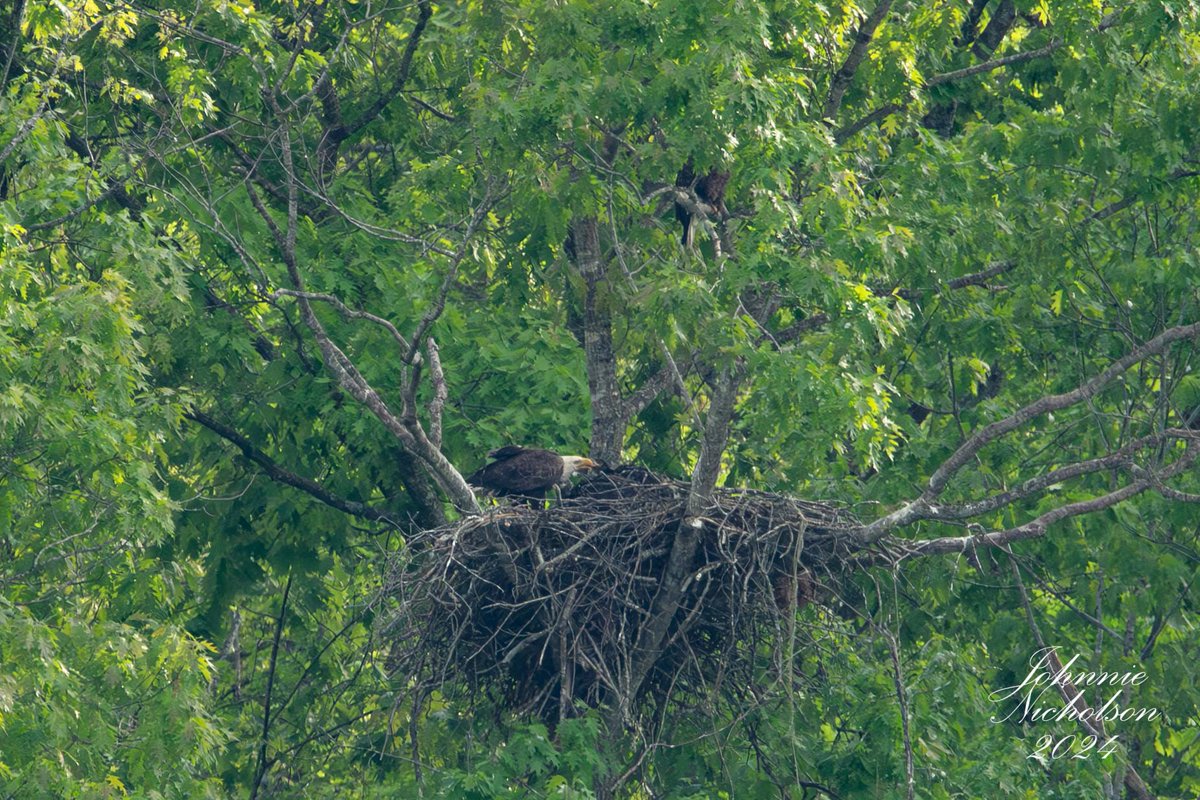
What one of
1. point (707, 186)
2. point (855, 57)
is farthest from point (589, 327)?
point (855, 57)

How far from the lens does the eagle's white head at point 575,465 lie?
34.8 ft

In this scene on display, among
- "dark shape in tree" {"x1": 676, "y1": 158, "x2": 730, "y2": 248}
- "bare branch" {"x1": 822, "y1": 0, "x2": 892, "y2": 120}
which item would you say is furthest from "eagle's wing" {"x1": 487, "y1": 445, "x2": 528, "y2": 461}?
"bare branch" {"x1": 822, "y1": 0, "x2": 892, "y2": 120}

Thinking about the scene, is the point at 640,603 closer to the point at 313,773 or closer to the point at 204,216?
the point at 204,216

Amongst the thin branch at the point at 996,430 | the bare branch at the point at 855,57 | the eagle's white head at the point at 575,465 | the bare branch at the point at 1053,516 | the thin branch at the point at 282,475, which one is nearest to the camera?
the thin branch at the point at 996,430

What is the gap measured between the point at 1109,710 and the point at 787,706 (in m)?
2.56

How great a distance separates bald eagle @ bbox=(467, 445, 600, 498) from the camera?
10734 millimetres

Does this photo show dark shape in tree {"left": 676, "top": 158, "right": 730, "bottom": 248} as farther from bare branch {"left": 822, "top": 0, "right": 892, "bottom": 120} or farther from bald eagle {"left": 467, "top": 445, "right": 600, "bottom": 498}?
bald eagle {"left": 467, "top": 445, "right": 600, "bottom": 498}

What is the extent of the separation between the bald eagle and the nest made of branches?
78cm

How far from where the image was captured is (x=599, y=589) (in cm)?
945

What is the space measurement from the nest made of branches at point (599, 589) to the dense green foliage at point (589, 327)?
0.88 feet

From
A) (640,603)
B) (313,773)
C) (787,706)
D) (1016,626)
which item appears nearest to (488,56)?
(640,603)

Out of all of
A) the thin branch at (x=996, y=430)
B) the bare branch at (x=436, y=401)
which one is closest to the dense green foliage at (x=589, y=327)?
the thin branch at (x=996, y=430)

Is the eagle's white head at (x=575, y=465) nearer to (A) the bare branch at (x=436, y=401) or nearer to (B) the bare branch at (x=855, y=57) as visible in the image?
(A) the bare branch at (x=436, y=401)

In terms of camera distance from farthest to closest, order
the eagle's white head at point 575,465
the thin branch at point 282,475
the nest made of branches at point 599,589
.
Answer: the thin branch at point 282,475 → the eagle's white head at point 575,465 → the nest made of branches at point 599,589
